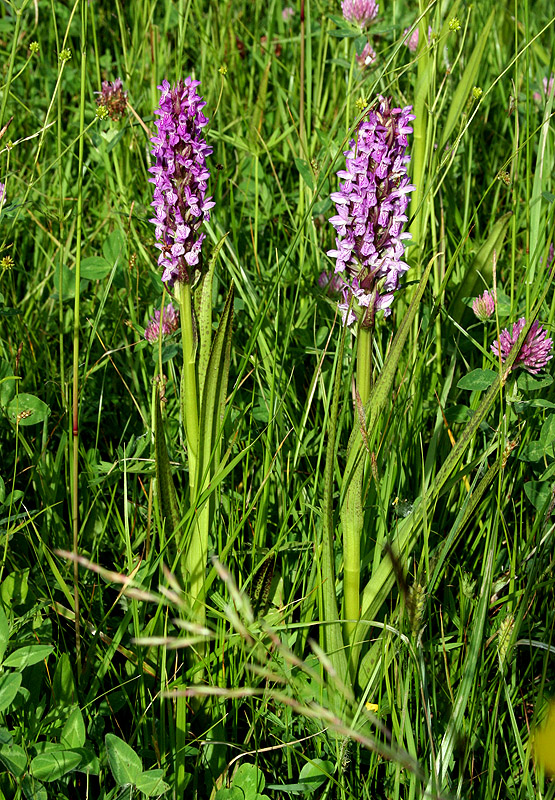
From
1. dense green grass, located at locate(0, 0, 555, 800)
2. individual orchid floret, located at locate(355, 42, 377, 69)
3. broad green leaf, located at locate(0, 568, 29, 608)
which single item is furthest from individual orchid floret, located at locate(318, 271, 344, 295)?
broad green leaf, located at locate(0, 568, 29, 608)

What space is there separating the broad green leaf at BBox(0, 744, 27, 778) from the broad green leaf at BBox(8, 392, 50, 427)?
2.50 ft

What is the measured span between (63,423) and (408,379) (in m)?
0.92

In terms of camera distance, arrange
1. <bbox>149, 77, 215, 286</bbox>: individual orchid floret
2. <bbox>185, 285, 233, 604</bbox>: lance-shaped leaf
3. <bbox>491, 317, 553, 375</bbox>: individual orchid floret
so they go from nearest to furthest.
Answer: <bbox>149, 77, 215, 286</bbox>: individual orchid floret → <bbox>185, 285, 233, 604</bbox>: lance-shaped leaf → <bbox>491, 317, 553, 375</bbox>: individual orchid floret

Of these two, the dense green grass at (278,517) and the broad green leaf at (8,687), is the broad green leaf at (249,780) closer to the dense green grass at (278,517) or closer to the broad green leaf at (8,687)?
the dense green grass at (278,517)

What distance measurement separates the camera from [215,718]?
1.51 m

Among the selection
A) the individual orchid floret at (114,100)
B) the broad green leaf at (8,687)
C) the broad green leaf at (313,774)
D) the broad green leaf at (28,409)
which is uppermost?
the individual orchid floret at (114,100)

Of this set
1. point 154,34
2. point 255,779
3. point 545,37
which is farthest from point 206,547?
point 545,37

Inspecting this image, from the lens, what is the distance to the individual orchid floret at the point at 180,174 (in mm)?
1371

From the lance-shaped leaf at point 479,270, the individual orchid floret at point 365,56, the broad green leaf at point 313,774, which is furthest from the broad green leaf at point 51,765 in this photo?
the individual orchid floret at point 365,56

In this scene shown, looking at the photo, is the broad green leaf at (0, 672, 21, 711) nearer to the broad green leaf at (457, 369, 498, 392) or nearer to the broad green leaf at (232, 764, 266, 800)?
Answer: the broad green leaf at (232, 764, 266, 800)

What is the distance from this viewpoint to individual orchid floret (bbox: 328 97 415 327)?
4.28 feet

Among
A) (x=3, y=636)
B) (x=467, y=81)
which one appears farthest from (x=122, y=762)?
(x=467, y=81)

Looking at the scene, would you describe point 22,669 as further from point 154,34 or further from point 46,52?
point 46,52

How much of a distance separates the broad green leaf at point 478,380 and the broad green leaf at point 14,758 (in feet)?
4.08
